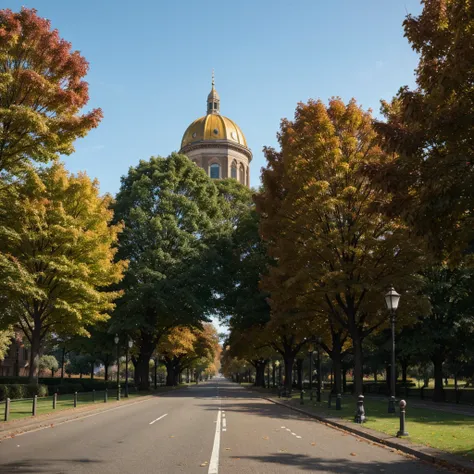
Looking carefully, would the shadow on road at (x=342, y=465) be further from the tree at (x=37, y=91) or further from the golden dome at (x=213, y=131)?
the golden dome at (x=213, y=131)

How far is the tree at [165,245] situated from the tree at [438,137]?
3051 cm

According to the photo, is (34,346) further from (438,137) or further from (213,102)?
(213,102)

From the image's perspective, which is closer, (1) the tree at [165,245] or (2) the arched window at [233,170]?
(1) the tree at [165,245]

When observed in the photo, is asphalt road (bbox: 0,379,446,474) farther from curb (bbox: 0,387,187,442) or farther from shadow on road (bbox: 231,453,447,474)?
curb (bbox: 0,387,187,442)

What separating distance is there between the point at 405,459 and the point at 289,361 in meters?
35.8

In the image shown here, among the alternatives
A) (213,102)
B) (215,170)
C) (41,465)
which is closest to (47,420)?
(41,465)

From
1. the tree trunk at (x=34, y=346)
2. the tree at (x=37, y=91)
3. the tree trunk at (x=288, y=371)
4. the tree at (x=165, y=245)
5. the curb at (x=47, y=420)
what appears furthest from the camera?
the tree trunk at (x=288, y=371)

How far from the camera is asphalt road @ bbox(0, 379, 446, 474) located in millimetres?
9664

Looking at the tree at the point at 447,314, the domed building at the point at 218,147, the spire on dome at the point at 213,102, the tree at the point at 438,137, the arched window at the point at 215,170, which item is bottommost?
the tree at the point at 447,314

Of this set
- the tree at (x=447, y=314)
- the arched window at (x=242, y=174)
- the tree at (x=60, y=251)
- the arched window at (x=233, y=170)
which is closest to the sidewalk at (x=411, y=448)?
the tree at (x=60, y=251)

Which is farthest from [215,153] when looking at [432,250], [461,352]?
[432,250]

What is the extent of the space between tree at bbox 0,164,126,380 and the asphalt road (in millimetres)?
11945

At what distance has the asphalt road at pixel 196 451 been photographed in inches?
380

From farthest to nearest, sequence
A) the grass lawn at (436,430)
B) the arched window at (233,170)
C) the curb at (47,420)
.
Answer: the arched window at (233,170), the curb at (47,420), the grass lawn at (436,430)
